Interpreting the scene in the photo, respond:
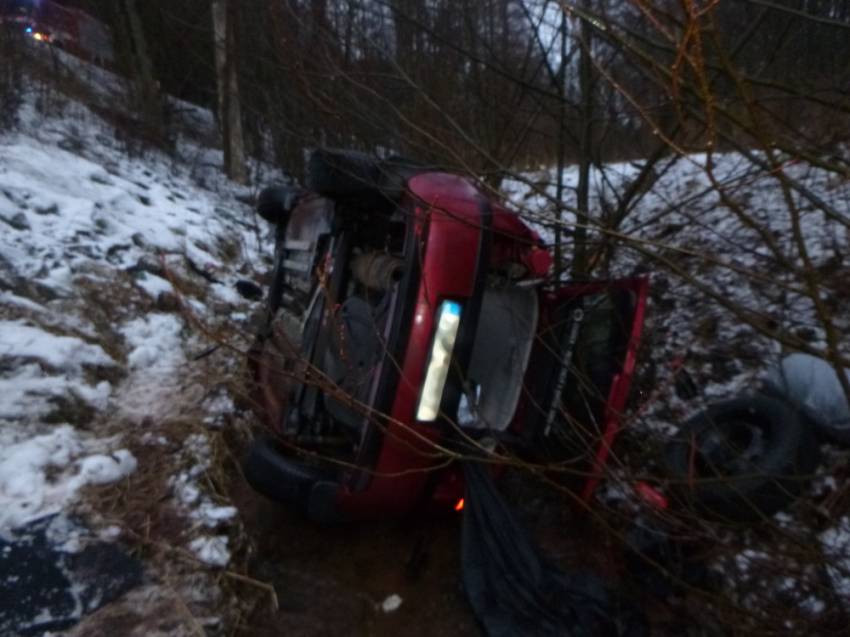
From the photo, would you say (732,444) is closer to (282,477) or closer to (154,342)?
(282,477)

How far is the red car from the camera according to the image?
2.49 m

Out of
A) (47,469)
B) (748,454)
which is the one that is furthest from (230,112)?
(748,454)

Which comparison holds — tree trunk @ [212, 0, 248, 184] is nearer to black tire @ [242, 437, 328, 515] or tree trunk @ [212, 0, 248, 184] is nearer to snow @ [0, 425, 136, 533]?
snow @ [0, 425, 136, 533]

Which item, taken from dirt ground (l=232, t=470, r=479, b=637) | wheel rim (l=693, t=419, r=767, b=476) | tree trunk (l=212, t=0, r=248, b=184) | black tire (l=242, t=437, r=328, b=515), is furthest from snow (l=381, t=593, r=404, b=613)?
tree trunk (l=212, t=0, r=248, b=184)

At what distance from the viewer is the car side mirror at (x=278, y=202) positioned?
4.27 metres

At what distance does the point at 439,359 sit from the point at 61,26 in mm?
11390

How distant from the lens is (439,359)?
8.25 feet

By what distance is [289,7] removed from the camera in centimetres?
396

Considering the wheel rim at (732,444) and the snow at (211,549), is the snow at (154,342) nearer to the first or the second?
the snow at (211,549)

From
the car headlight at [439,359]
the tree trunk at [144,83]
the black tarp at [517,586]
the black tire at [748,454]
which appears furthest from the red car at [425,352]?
the tree trunk at [144,83]

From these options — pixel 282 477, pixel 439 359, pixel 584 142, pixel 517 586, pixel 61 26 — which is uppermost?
pixel 61 26

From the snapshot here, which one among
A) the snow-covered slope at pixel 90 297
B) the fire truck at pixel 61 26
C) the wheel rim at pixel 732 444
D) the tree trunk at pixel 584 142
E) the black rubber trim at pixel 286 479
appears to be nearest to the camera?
the black rubber trim at pixel 286 479

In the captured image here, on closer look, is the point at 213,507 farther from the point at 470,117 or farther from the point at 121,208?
the point at 121,208

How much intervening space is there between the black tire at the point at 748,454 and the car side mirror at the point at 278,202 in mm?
2822
